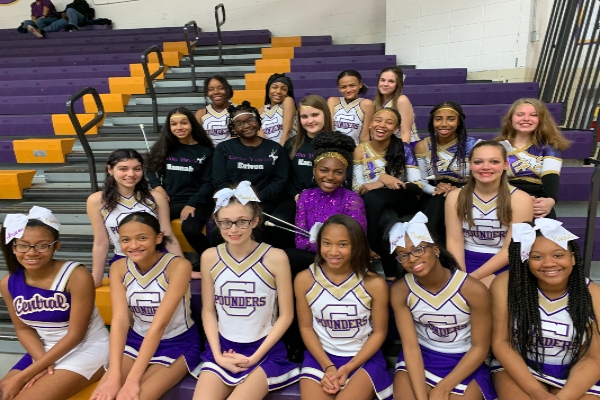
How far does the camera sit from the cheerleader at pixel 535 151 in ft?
7.36

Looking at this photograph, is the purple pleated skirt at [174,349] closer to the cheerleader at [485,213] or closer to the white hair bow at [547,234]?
the cheerleader at [485,213]

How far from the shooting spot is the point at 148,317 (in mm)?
1928

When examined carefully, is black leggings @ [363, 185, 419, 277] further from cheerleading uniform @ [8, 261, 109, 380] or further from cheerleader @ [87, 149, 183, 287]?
cheerleading uniform @ [8, 261, 109, 380]

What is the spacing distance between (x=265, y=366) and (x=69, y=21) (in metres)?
8.44

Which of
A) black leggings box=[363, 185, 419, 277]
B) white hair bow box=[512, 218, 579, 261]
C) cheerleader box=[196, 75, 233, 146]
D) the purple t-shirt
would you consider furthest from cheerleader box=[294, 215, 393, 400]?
the purple t-shirt

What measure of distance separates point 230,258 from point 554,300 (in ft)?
4.25

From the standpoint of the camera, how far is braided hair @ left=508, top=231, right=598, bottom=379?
155 centimetres

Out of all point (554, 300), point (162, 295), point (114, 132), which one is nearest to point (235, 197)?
point (162, 295)

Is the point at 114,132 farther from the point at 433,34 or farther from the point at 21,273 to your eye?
the point at 433,34

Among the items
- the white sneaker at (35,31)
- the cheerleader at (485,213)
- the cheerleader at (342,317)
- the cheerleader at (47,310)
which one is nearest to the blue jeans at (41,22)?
the white sneaker at (35,31)

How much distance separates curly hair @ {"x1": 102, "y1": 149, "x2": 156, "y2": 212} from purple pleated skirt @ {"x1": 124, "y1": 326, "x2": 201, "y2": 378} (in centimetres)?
68

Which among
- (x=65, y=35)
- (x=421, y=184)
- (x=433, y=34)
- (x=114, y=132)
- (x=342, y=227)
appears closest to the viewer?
(x=342, y=227)

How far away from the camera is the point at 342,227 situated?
1722mm

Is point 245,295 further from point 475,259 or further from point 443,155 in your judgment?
point 443,155
